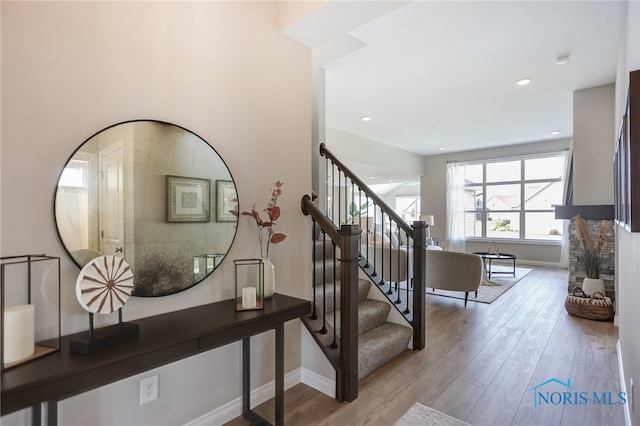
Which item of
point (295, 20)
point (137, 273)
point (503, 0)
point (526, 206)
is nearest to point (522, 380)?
point (137, 273)

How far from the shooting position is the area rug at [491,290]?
466cm

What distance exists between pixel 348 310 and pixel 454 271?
8.79ft

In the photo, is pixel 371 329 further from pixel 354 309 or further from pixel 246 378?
pixel 246 378

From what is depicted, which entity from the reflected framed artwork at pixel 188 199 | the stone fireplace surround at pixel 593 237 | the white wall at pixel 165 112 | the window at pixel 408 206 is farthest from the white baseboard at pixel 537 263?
the reflected framed artwork at pixel 188 199

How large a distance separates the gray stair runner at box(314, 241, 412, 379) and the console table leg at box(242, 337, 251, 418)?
734mm

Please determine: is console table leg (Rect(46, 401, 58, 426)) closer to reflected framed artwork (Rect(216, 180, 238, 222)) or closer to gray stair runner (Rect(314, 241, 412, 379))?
reflected framed artwork (Rect(216, 180, 238, 222))

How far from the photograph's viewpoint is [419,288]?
9.76 feet

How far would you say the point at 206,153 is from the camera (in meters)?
1.82

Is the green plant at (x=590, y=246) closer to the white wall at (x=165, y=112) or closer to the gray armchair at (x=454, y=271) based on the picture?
the gray armchair at (x=454, y=271)

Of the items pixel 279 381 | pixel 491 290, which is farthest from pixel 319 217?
pixel 491 290

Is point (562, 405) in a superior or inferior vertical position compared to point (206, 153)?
inferior

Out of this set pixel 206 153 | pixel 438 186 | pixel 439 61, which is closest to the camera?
pixel 206 153

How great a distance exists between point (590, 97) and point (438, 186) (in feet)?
15.5

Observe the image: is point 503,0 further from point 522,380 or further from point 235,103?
point 522,380
